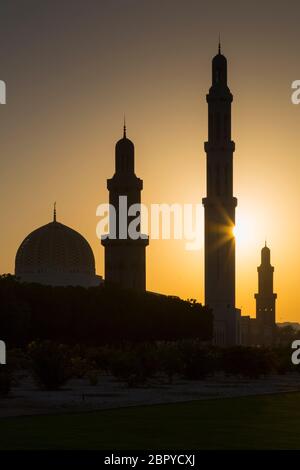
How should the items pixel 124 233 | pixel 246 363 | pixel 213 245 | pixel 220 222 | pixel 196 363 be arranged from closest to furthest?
pixel 196 363, pixel 246 363, pixel 220 222, pixel 213 245, pixel 124 233

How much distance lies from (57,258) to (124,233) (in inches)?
1242

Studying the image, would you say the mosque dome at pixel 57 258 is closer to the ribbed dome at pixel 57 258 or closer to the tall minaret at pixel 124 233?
the ribbed dome at pixel 57 258

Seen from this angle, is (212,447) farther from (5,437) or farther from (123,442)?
(5,437)

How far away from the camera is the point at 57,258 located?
156500mm

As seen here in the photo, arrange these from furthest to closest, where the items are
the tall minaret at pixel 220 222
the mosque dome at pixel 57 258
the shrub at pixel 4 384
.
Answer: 1. the tall minaret at pixel 220 222
2. the mosque dome at pixel 57 258
3. the shrub at pixel 4 384

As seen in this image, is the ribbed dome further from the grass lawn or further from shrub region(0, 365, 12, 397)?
the grass lawn

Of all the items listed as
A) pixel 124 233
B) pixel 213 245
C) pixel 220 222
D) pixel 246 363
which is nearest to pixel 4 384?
pixel 246 363

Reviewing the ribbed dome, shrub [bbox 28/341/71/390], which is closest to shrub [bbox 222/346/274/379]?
shrub [bbox 28/341/71/390]

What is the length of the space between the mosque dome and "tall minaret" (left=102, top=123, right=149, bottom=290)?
931 inches

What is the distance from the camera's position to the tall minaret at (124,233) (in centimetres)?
18475

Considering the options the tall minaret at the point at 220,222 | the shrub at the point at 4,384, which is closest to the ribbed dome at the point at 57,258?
the tall minaret at the point at 220,222

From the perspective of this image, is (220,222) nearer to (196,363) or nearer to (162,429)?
(196,363)

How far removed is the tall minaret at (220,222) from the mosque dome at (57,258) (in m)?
16.8

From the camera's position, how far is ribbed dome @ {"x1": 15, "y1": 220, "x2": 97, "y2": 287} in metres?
155
